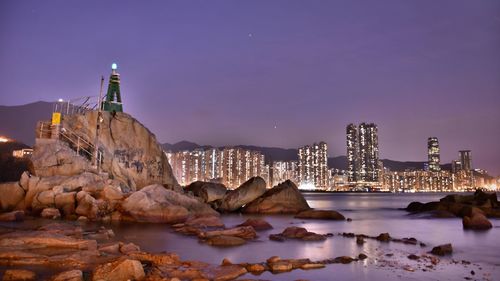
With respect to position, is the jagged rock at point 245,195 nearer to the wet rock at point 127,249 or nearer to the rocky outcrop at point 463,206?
the rocky outcrop at point 463,206

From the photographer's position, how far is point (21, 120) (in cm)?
11369

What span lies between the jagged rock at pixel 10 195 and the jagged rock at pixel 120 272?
23532mm

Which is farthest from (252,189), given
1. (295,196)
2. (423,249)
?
(423,249)

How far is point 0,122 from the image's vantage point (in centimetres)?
10906

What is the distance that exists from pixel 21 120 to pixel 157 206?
10399cm

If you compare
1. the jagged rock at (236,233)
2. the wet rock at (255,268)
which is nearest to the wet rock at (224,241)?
the jagged rock at (236,233)

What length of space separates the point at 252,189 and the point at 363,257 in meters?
31.5

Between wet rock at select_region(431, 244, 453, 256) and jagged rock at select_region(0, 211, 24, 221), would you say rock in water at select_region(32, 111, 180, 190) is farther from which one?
wet rock at select_region(431, 244, 453, 256)

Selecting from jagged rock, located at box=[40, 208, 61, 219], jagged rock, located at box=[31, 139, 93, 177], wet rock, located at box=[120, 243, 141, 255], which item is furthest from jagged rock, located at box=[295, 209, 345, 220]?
wet rock, located at box=[120, 243, 141, 255]

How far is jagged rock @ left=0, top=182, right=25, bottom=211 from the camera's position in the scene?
30.1m

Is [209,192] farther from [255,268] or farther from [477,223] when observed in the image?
[255,268]

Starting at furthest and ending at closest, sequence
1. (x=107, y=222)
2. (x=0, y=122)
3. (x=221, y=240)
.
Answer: (x=0, y=122) → (x=107, y=222) → (x=221, y=240)

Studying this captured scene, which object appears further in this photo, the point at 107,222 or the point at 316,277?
the point at 107,222

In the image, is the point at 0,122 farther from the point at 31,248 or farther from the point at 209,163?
the point at 31,248
